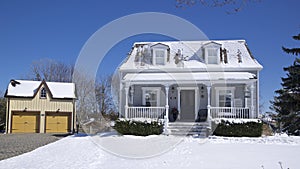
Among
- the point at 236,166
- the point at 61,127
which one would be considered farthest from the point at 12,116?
the point at 236,166

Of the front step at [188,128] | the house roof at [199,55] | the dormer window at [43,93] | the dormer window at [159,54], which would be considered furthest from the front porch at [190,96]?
the dormer window at [43,93]

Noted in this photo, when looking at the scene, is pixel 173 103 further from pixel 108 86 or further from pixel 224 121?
pixel 108 86

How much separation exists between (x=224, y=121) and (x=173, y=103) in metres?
4.44

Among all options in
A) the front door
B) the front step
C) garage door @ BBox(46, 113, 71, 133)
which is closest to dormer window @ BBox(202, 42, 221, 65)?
the front door

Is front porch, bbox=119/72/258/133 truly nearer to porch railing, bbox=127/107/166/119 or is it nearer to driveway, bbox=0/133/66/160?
porch railing, bbox=127/107/166/119

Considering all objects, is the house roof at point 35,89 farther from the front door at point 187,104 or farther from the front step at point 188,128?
the front step at point 188,128

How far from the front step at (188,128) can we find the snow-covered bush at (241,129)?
1183 mm

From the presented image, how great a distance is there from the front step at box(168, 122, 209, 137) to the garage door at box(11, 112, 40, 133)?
1468 cm

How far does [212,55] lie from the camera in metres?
18.5

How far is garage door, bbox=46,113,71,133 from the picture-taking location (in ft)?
85.0

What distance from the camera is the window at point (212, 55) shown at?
722 inches

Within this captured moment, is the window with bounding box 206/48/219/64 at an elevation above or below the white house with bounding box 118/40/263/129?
above

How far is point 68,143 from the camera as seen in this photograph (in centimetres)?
1272

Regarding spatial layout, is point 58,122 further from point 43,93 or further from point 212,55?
point 212,55
